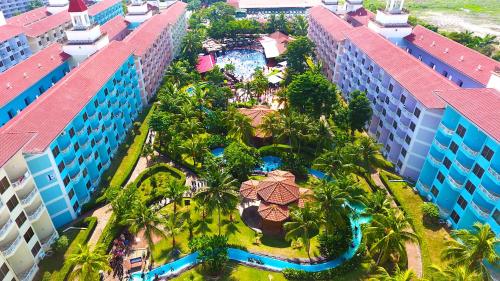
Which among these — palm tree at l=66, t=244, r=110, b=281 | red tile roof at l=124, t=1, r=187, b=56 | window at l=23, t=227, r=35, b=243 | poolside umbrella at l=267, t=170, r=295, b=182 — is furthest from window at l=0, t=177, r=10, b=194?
red tile roof at l=124, t=1, r=187, b=56

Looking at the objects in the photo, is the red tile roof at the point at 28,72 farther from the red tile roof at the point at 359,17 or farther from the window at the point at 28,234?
the red tile roof at the point at 359,17

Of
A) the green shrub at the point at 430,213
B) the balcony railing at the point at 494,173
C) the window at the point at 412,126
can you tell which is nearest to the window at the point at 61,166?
the green shrub at the point at 430,213

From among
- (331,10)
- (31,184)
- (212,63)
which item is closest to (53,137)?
(31,184)

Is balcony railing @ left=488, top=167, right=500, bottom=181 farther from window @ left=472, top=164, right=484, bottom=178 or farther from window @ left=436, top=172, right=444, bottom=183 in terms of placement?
window @ left=436, top=172, right=444, bottom=183

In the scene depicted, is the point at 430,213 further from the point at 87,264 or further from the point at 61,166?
the point at 61,166

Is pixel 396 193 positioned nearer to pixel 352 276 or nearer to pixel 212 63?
pixel 352 276

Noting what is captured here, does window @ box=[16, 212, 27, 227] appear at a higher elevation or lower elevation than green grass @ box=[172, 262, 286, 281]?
higher
